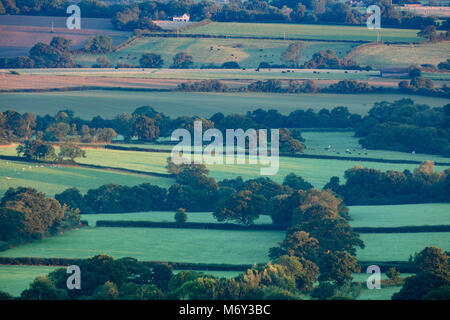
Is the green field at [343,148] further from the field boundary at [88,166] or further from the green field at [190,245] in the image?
the green field at [190,245]

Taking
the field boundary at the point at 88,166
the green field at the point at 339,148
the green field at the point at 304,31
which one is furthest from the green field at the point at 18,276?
the green field at the point at 304,31

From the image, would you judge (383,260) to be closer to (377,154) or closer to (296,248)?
(296,248)

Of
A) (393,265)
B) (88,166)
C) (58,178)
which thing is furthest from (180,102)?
(393,265)

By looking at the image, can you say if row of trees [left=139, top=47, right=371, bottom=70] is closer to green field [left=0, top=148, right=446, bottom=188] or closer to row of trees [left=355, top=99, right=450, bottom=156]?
row of trees [left=355, top=99, right=450, bottom=156]

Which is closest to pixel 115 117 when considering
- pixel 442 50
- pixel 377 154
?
pixel 377 154

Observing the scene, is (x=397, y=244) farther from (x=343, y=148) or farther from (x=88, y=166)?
(x=343, y=148)
